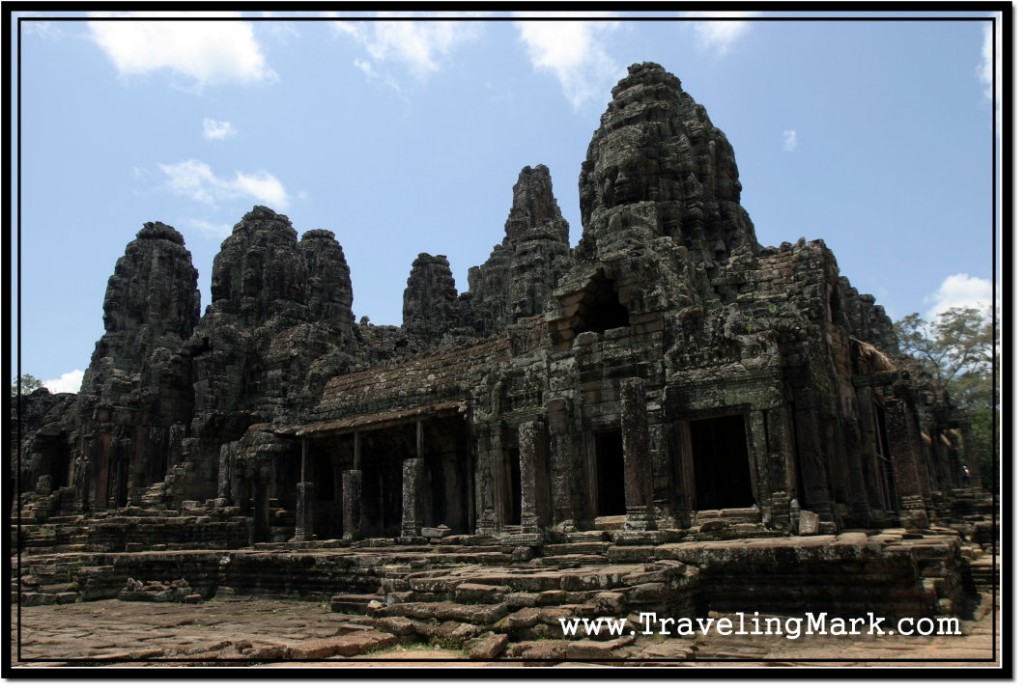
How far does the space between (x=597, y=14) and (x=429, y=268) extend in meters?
52.0

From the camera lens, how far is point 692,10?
5848 millimetres

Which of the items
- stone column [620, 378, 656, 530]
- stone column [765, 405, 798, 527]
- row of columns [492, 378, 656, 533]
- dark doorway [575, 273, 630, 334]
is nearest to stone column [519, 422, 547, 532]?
row of columns [492, 378, 656, 533]

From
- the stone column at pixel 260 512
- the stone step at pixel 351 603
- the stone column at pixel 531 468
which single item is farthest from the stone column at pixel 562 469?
the stone column at pixel 260 512

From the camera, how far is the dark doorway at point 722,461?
18422 millimetres

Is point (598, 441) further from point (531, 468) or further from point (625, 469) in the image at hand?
point (625, 469)

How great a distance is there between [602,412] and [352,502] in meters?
8.11

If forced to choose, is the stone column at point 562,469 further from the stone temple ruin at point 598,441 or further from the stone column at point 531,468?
the stone column at point 531,468

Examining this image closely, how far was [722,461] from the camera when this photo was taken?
735 inches

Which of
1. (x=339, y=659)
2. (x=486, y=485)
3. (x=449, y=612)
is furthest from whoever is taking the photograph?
(x=486, y=485)

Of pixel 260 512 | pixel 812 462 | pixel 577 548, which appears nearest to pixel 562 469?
pixel 577 548

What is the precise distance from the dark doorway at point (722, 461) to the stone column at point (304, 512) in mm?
10508

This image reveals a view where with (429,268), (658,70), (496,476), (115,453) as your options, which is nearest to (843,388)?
(496,476)

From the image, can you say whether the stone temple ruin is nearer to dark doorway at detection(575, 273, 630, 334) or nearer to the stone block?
dark doorway at detection(575, 273, 630, 334)

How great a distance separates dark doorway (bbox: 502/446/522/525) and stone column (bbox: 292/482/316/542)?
6566mm
